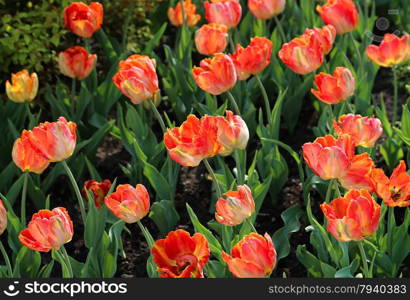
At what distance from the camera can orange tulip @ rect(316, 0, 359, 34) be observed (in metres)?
3.53

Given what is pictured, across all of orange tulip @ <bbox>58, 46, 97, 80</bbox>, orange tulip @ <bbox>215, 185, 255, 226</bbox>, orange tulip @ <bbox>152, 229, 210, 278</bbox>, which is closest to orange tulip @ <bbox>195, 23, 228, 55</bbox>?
orange tulip @ <bbox>58, 46, 97, 80</bbox>

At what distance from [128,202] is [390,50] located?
125 cm

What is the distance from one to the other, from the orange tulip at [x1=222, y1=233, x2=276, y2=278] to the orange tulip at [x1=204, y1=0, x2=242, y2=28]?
4.93 ft

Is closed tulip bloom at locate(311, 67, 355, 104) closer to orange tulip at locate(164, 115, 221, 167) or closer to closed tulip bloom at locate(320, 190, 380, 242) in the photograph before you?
orange tulip at locate(164, 115, 221, 167)

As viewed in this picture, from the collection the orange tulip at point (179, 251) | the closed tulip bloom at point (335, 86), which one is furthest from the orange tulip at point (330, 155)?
the closed tulip bloom at point (335, 86)

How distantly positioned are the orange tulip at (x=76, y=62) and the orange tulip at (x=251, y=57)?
618 mm

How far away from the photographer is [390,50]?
333 centimetres

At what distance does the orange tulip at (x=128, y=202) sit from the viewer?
2.52 metres

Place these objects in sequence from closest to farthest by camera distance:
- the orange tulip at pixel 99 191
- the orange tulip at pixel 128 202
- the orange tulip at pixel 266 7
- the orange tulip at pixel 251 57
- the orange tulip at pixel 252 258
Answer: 1. the orange tulip at pixel 252 258
2. the orange tulip at pixel 128 202
3. the orange tulip at pixel 99 191
4. the orange tulip at pixel 251 57
5. the orange tulip at pixel 266 7

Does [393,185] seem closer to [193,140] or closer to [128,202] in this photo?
[193,140]

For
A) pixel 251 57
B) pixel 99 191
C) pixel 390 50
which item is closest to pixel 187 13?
pixel 251 57

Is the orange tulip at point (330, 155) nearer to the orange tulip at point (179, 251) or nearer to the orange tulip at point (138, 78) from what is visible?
the orange tulip at point (179, 251)

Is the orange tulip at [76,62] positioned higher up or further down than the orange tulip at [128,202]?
further down

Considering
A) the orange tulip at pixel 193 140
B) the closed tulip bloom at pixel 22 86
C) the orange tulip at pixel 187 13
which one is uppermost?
the orange tulip at pixel 193 140
